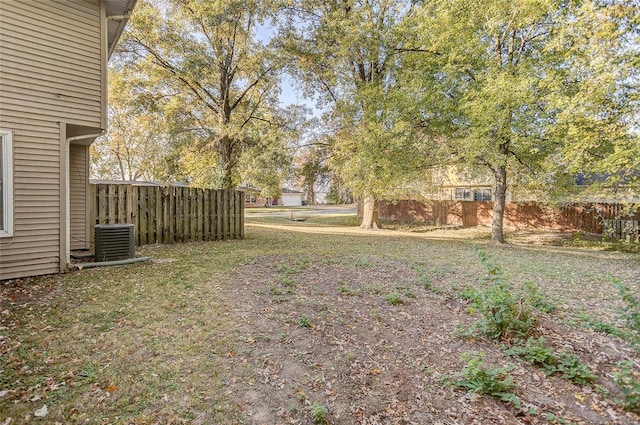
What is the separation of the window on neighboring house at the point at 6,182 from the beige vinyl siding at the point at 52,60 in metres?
0.55

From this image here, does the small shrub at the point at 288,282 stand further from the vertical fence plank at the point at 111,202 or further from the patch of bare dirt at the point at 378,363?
the vertical fence plank at the point at 111,202

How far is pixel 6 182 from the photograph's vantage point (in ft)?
18.2

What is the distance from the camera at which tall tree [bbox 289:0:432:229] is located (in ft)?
43.2

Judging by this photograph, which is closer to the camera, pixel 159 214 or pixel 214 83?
pixel 159 214

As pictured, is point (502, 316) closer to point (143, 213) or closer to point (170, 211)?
point (170, 211)

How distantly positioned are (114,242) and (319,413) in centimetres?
644

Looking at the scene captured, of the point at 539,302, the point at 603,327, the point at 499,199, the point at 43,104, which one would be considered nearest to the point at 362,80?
the point at 499,199

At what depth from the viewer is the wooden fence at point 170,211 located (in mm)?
9188

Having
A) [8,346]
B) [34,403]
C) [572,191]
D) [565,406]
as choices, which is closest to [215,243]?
[8,346]

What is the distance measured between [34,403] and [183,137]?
51.1ft

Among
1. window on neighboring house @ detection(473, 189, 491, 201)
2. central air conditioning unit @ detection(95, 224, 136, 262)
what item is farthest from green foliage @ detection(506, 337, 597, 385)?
window on neighboring house @ detection(473, 189, 491, 201)

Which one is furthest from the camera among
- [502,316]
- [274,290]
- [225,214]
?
[225,214]

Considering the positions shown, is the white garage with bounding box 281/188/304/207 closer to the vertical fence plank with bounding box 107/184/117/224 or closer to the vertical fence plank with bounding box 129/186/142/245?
the vertical fence plank with bounding box 129/186/142/245

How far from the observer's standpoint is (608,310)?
5.01 m
